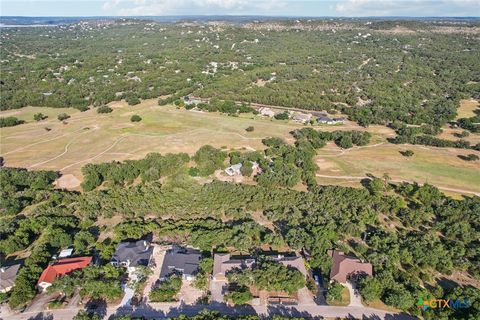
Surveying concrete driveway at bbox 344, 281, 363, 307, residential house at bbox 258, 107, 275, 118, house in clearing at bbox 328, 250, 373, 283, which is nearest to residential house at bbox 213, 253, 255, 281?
house in clearing at bbox 328, 250, 373, 283

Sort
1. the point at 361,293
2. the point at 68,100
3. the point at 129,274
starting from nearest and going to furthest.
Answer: the point at 361,293 < the point at 129,274 < the point at 68,100

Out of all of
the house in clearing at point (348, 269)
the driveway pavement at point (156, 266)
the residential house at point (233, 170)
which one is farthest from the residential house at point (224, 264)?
the residential house at point (233, 170)

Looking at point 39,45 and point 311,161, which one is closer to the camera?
point 311,161

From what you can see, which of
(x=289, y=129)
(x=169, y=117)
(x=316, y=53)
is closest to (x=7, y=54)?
(x=169, y=117)

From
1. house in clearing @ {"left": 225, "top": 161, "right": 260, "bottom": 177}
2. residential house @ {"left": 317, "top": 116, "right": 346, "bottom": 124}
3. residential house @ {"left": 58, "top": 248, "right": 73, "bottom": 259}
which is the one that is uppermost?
Result: residential house @ {"left": 317, "top": 116, "right": 346, "bottom": 124}

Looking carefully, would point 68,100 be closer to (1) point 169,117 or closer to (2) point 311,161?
(1) point 169,117

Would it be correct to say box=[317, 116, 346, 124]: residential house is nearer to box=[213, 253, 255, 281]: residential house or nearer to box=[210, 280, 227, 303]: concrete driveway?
box=[213, 253, 255, 281]: residential house

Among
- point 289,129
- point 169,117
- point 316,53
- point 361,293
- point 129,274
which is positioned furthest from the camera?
point 316,53
